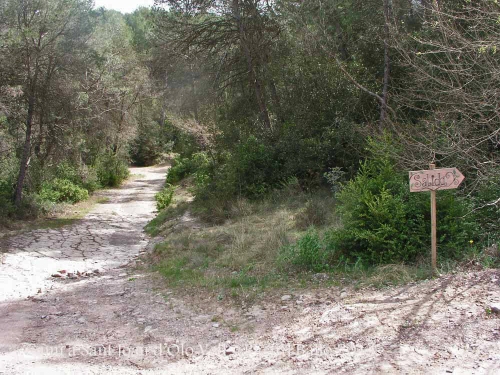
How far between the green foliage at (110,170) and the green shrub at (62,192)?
561cm

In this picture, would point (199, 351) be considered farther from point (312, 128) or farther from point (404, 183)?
point (312, 128)

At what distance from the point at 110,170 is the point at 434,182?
2592cm

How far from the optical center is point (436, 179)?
20.1 ft

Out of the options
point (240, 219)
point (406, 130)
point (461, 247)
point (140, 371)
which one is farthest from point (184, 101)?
point (140, 371)

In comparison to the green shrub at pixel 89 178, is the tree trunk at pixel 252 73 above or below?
above

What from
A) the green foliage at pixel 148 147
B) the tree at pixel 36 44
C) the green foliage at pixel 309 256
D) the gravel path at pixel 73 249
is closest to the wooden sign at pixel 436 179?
the green foliage at pixel 309 256

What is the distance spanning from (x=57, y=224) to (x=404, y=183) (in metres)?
11.8

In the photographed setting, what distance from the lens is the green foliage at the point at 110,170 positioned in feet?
93.7

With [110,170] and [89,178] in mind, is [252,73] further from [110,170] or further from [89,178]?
[110,170]

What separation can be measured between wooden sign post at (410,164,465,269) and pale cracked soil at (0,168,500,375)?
63 cm

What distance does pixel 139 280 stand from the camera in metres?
8.26

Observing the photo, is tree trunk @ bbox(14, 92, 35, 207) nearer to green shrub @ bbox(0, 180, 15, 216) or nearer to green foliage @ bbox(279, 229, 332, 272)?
green shrub @ bbox(0, 180, 15, 216)

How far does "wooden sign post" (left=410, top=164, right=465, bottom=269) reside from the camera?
6030 millimetres

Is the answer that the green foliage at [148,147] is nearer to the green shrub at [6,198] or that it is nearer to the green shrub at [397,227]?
the green shrub at [6,198]
